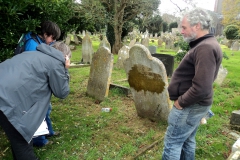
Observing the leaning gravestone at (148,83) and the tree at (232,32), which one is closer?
the leaning gravestone at (148,83)

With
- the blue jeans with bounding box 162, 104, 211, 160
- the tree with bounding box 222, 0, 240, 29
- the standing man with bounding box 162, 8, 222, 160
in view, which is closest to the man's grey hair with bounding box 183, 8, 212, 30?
the standing man with bounding box 162, 8, 222, 160

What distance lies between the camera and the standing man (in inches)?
81.1

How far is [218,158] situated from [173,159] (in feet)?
4.35

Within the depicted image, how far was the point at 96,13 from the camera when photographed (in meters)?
14.6

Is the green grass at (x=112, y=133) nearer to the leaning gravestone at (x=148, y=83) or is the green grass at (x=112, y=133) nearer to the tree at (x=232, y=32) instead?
the leaning gravestone at (x=148, y=83)

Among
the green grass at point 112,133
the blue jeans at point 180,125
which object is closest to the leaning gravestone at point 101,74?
the green grass at point 112,133

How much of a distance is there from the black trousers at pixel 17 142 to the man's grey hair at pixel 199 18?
2187 mm

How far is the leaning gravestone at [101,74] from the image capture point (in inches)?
220

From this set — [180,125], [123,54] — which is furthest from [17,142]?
[123,54]

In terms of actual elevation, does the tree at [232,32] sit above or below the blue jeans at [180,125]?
above

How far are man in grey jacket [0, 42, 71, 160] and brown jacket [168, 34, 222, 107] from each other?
1361mm

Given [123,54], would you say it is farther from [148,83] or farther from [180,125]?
[180,125]

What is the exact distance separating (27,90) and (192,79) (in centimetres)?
172

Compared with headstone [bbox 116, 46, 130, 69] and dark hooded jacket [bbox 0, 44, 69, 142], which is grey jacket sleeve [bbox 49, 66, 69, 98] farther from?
headstone [bbox 116, 46, 130, 69]
